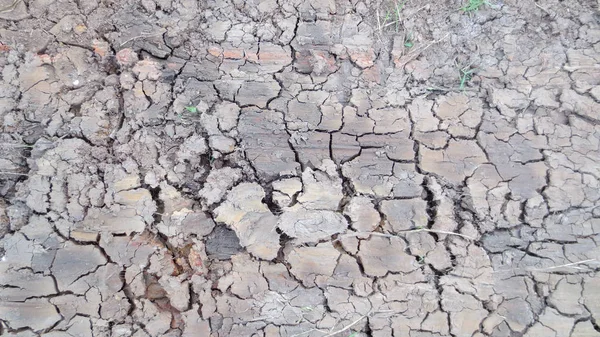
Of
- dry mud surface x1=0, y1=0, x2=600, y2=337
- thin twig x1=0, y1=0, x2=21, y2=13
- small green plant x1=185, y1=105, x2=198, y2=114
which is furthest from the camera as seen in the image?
thin twig x1=0, y1=0, x2=21, y2=13

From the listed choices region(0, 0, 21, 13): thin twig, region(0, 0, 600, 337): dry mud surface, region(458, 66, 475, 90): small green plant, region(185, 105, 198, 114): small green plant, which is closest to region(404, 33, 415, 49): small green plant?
region(0, 0, 600, 337): dry mud surface

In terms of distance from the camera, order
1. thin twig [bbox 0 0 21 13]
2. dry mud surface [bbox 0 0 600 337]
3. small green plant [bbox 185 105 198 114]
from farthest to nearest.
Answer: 1. thin twig [bbox 0 0 21 13]
2. small green plant [bbox 185 105 198 114]
3. dry mud surface [bbox 0 0 600 337]

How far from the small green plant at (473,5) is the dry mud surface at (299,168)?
0.22 feet

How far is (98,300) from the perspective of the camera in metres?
2.28

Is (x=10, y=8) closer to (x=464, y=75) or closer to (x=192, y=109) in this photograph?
(x=192, y=109)

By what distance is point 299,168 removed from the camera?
2.42 m

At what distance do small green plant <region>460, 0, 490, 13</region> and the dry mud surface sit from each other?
67 millimetres

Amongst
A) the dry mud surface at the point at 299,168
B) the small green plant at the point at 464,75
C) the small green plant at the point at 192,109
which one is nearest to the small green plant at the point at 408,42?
the dry mud surface at the point at 299,168

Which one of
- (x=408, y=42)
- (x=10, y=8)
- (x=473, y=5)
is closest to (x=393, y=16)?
(x=408, y=42)

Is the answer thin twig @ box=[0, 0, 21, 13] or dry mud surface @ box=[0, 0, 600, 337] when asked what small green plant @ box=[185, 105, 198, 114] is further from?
thin twig @ box=[0, 0, 21, 13]

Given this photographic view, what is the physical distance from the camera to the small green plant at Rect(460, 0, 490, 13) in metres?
2.69

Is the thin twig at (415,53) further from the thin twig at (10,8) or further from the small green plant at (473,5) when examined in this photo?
the thin twig at (10,8)

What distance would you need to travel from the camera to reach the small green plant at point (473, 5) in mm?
2691

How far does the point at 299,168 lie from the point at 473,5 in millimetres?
1399
